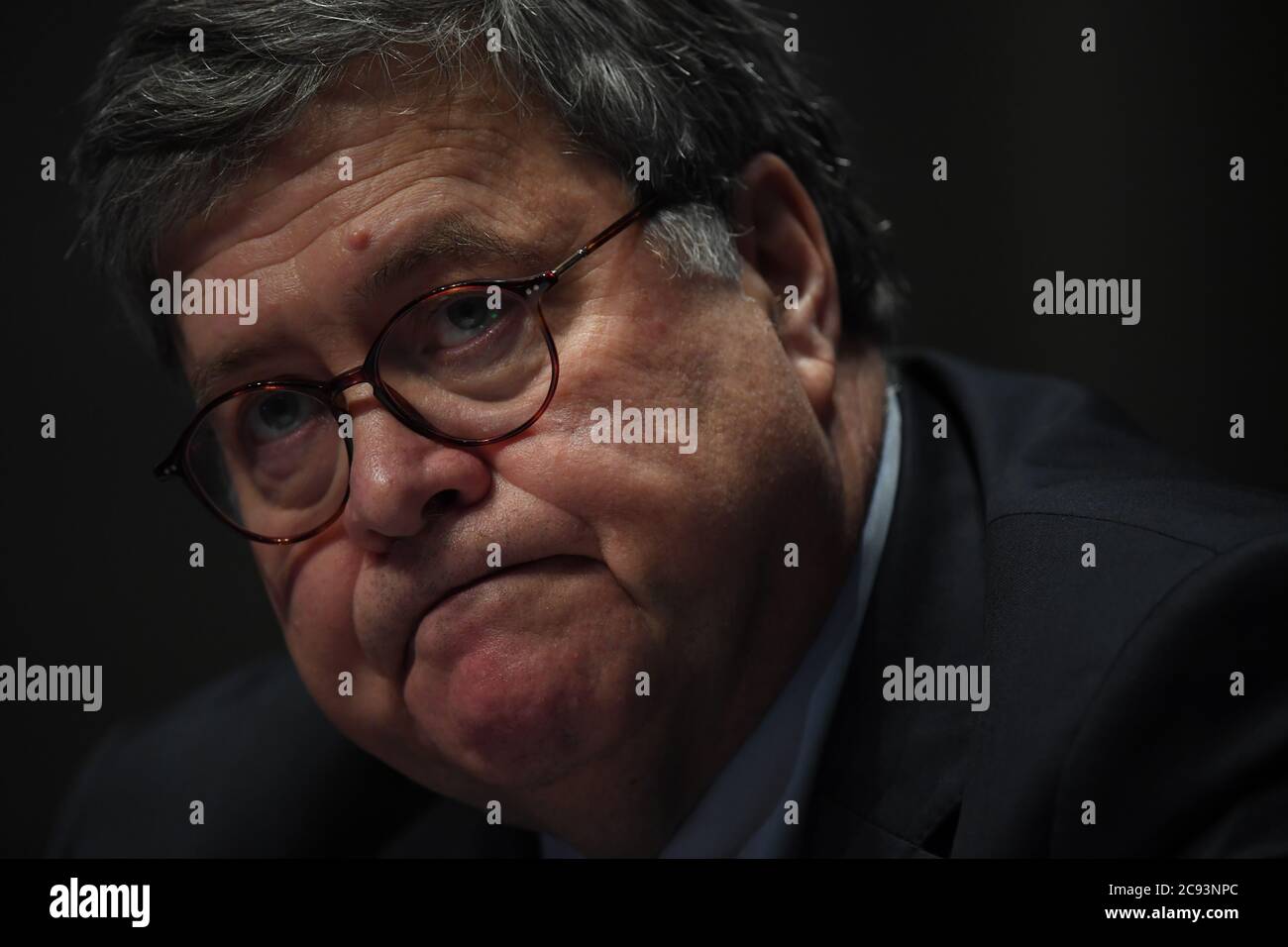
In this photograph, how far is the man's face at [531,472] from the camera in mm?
1300

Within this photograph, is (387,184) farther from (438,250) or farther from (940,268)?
(940,268)

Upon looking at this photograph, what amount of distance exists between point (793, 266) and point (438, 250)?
43 cm

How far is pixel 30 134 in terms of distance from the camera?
83.0 inches

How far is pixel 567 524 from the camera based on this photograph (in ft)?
4.25

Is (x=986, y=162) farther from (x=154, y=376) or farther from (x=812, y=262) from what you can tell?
(x=154, y=376)

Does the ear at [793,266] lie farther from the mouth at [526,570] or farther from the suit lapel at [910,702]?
the mouth at [526,570]

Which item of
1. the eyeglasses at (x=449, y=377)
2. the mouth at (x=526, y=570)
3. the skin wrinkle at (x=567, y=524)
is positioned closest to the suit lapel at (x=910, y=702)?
the skin wrinkle at (x=567, y=524)

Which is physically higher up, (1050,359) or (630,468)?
(1050,359)

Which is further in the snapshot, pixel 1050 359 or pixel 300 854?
pixel 1050 359

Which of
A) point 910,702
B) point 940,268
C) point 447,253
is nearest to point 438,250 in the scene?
point 447,253
